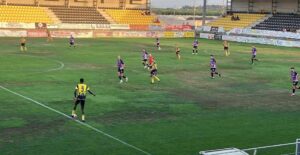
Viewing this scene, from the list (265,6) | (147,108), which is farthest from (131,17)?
(147,108)

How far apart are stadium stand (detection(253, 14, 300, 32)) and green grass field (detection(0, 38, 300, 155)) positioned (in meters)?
30.9

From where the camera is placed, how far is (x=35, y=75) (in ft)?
106

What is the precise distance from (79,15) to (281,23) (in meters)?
32.6

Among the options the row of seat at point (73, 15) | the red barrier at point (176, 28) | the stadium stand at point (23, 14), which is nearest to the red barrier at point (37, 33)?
the stadium stand at point (23, 14)

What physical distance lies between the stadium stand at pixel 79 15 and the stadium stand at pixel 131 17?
9.56ft

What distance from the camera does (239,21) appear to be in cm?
8050

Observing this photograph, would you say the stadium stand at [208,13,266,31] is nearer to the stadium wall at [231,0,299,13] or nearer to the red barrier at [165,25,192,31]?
the stadium wall at [231,0,299,13]

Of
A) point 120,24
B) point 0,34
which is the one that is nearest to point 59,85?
point 0,34

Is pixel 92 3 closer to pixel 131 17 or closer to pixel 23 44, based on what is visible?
pixel 131 17

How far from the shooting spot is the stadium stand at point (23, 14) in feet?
233

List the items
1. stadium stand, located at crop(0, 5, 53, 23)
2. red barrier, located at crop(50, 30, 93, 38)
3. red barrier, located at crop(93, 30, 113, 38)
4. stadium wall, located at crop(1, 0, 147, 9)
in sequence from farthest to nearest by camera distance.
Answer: stadium wall, located at crop(1, 0, 147, 9) → red barrier, located at crop(93, 30, 113, 38) → stadium stand, located at crop(0, 5, 53, 23) → red barrier, located at crop(50, 30, 93, 38)

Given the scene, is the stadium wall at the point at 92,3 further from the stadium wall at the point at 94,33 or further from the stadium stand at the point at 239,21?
the stadium stand at the point at 239,21

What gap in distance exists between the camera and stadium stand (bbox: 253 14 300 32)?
7199cm

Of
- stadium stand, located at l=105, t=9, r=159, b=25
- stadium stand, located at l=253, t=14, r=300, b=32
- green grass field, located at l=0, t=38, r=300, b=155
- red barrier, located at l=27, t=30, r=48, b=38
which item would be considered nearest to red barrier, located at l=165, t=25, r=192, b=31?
stadium stand, located at l=105, t=9, r=159, b=25
